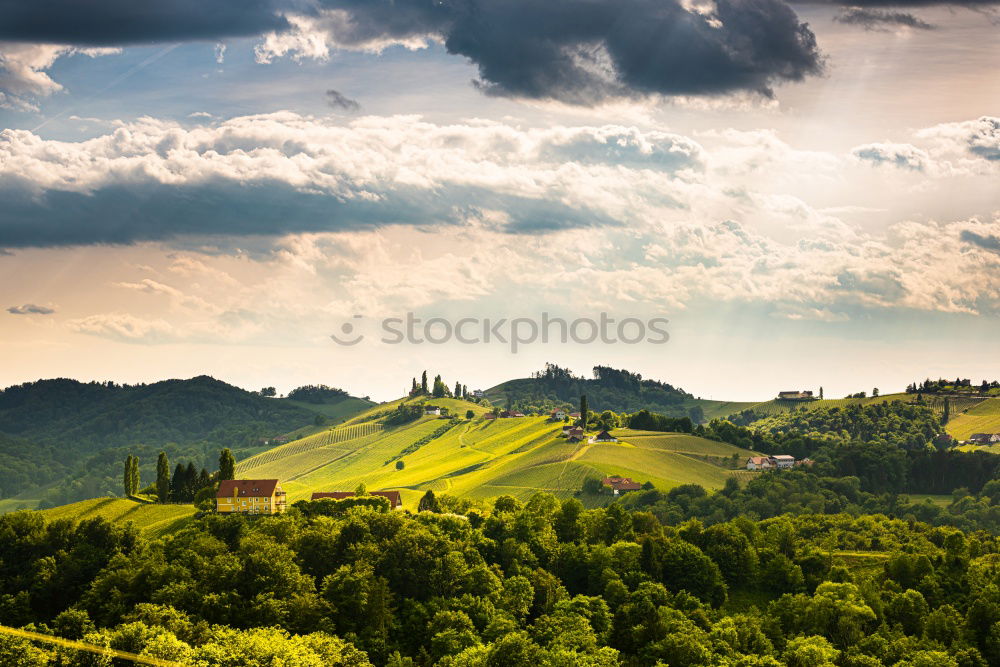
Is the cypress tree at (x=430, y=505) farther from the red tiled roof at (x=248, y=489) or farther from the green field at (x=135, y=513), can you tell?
the green field at (x=135, y=513)

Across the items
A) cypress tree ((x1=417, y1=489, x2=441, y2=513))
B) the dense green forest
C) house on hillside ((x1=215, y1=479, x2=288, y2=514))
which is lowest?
the dense green forest

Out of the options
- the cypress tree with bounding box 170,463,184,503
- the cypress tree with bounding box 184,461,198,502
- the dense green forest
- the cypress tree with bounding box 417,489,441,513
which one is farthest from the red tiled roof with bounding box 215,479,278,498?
the cypress tree with bounding box 417,489,441,513

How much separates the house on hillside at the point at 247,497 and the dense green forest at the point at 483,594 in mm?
5439

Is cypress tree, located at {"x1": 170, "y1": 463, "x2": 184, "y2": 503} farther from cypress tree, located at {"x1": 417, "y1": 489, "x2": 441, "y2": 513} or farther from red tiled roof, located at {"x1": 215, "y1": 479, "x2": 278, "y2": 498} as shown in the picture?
cypress tree, located at {"x1": 417, "y1": 489, "x2": 441, "y2": 513}

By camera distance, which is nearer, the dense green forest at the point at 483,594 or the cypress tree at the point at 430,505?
the dense green forest at the point at 483,594

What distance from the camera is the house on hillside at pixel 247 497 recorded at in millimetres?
139500

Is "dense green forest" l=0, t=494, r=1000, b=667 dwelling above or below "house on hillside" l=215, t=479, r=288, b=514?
below

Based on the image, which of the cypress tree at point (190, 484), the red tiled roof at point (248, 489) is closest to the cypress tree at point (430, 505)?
the red tiled roof at point (248, 489)

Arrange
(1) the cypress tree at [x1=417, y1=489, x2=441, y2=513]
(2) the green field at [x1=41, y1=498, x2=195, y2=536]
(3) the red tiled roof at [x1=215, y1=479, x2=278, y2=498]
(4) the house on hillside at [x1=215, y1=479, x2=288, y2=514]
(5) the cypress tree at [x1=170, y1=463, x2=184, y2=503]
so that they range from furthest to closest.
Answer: (1) the cypress tree at [x1=417, y1=489, x2=441, y2=513], (5) the cypress tree at [x1=170, y1=463, x2=184, y2=503], (3) the red tiled roof at [x1=215, y1=479, x2=278, y2=498], (4) the house on hillside at [x1=215, y1=479, x2=288, y2=514], (2) the green field at [x1=41, y1=498, x2=195, y2=536]

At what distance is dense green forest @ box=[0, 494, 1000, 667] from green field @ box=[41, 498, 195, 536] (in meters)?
9.01

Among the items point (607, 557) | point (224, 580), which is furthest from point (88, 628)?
point (607, 557)

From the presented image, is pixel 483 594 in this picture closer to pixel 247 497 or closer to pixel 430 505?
pixel 247 497

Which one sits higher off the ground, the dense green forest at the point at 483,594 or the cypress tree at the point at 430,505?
the cypress tree at the point at 430,505

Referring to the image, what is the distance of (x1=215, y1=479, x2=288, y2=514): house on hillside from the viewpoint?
140 meters
